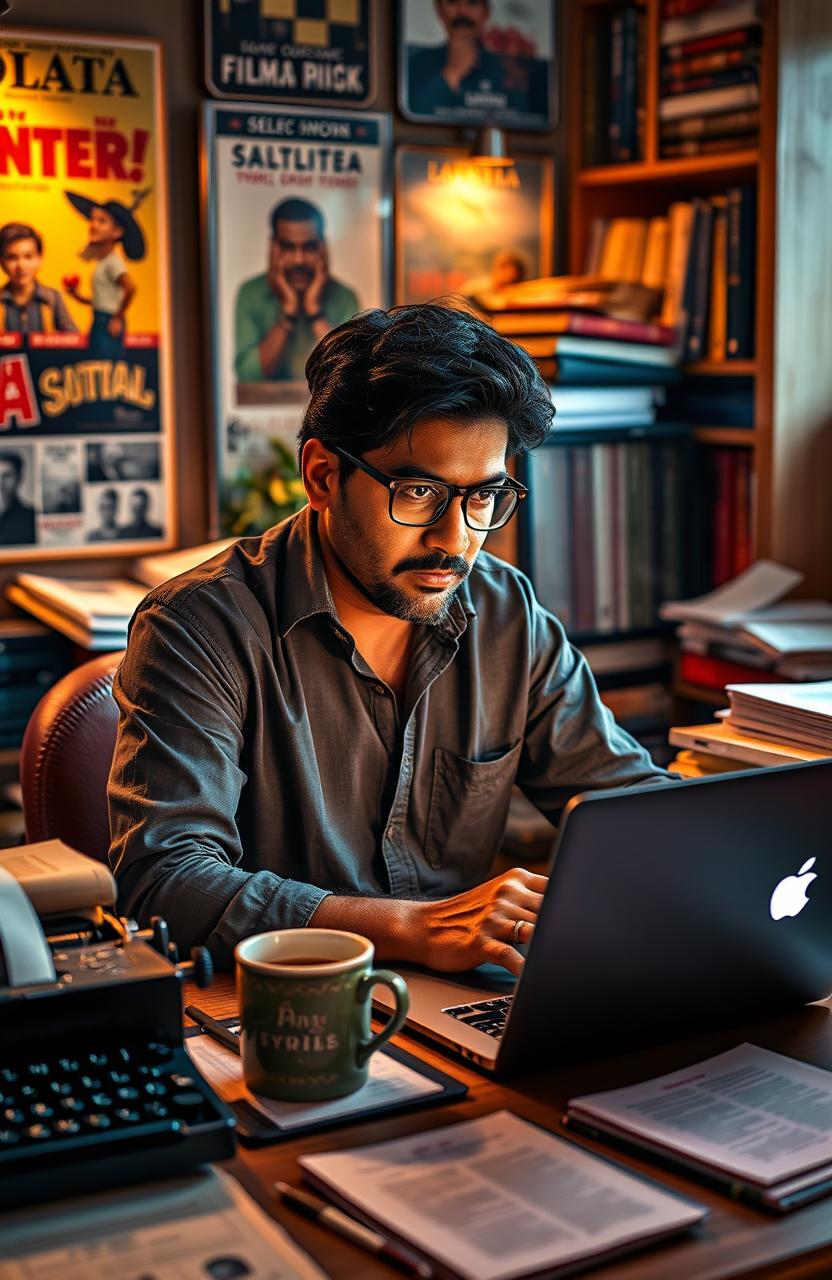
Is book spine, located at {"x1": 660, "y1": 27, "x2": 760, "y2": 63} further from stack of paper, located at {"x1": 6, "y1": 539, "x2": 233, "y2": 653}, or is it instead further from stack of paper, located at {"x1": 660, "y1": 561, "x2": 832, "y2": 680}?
stack of paper, located at {"x1": 6, "y1": 539, "x2": 233, "y2": 653}

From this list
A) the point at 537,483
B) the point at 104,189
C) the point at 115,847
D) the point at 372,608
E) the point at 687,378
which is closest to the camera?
the point at 115,847

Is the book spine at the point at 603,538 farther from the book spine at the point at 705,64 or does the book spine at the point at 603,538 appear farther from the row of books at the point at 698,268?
the book spine at the point at 705,64

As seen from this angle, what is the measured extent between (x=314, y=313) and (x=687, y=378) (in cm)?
83

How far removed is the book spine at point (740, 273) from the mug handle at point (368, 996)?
2.28m

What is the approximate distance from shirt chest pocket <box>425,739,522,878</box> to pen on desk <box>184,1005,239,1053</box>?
562mm

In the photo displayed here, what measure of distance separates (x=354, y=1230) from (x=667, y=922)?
0.37 meters

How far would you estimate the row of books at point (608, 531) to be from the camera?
3.14 metres

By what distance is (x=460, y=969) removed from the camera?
1402 millimetres

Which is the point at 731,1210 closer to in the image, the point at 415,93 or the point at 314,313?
the point at 314,313

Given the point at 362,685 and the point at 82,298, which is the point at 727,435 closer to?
the point at 82,298

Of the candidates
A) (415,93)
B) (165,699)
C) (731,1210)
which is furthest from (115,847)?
(415,93)

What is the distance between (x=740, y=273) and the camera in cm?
308

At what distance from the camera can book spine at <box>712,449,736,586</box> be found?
3258 millimetres

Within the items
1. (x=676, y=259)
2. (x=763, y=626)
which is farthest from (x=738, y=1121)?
(x=676, y=259)
